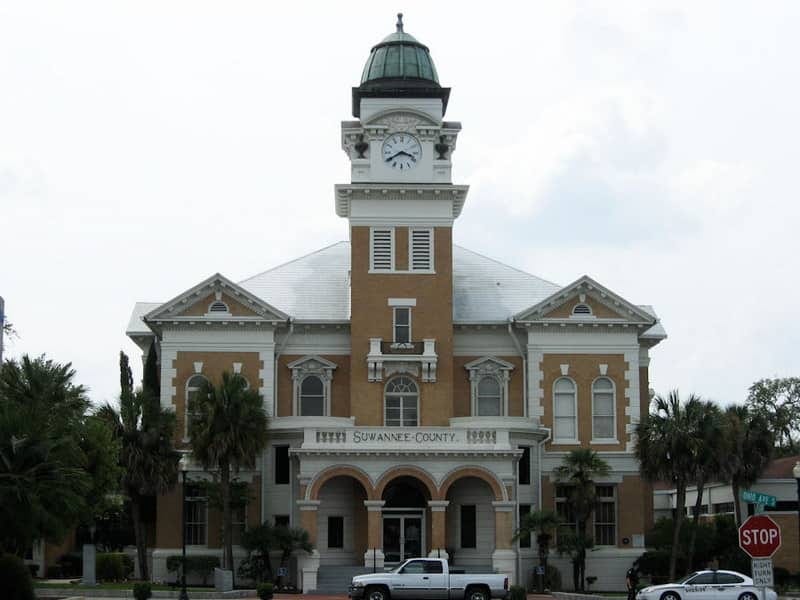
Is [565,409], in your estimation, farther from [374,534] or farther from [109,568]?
[109,568]

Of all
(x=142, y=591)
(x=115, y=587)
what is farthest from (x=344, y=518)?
(x=142, y=591)

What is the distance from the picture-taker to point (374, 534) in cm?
5281

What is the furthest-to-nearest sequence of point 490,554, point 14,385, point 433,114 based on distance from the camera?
1. point 433,114
2. point 490,554
3. point 14,385

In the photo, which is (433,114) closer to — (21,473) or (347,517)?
(347,517)

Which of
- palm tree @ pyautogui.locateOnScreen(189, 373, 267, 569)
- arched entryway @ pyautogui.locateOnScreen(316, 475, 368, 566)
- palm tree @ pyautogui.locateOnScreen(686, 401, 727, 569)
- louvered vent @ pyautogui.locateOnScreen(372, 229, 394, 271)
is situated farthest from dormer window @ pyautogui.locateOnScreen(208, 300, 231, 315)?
palm tree @ pyautogui.locateOnScreen(686, 401, 727, 569)

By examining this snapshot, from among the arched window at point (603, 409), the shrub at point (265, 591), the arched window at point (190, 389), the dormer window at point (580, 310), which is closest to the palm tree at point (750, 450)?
the arched window at point (603, 409)

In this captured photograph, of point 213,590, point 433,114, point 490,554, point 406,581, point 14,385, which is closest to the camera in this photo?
point 406,581

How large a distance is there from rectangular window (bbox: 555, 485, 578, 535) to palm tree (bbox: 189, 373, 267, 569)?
12.5 metres

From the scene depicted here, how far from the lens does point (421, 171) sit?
58.5 metres

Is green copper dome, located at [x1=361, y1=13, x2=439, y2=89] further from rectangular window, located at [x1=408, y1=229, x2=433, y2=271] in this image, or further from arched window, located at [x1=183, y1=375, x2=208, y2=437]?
arched window, located at [x1=183, y1=375, x2=208, y2=437]

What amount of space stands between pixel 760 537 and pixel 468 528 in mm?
32869

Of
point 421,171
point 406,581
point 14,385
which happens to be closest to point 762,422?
point 421,171

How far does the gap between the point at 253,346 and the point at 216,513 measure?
23.0ft

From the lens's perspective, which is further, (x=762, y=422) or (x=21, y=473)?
(x=762, y=422)
